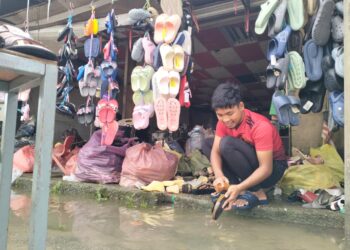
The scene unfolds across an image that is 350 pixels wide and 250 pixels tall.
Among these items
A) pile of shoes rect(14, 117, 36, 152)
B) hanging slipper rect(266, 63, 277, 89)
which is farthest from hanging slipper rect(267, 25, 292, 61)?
pile of shoes rect(14, 117, 36, 152)

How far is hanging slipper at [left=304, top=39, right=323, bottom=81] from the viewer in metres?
2.58

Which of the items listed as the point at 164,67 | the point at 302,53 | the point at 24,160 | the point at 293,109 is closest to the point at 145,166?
the point at 164,67

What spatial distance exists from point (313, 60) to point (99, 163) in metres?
2.26

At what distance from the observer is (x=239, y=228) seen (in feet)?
7.30

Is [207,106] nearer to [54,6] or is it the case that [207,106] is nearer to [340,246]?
[54,6]

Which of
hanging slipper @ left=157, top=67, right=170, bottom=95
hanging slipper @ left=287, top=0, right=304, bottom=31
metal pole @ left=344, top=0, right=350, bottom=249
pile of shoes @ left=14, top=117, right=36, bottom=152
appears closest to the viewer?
metal pole @ left=344, top=0, right=350, bottom=249

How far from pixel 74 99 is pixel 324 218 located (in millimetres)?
5073

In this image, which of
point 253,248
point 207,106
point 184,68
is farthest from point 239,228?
point 207,106

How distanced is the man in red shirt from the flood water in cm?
20

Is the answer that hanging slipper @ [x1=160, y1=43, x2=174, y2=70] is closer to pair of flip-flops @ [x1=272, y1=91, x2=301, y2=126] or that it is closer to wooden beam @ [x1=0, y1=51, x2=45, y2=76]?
pair of flip-flops @ [x1=272, y1=91, x2=301, y2=126]

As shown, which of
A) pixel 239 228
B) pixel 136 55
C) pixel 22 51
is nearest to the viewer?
pixel 22 51

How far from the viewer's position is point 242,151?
7.78ft

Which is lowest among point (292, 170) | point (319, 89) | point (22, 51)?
point (292, 170)

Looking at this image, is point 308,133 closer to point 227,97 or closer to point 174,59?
point 174,59
